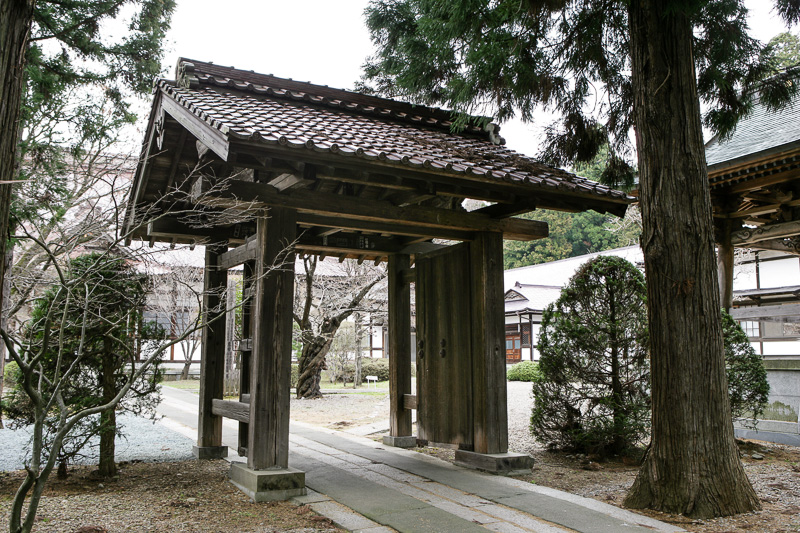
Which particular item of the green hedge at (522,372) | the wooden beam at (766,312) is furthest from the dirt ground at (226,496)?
the green hedge at (522,372)

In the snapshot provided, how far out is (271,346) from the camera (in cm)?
524

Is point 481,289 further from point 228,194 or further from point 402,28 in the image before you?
point 402,28

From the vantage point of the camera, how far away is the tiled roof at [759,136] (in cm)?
773

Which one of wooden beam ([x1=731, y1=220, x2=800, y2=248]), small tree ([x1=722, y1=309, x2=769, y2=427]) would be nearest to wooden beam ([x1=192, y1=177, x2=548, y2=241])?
small tree ([x1=722, y1=309, x2=769, y2=427])

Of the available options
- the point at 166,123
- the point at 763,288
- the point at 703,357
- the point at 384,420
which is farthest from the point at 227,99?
the point at 763,288

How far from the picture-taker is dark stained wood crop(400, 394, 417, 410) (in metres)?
7.43

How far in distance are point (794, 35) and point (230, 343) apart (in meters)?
23.8

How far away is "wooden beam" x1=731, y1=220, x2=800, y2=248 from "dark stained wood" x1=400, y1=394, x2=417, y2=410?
5600 millimetres

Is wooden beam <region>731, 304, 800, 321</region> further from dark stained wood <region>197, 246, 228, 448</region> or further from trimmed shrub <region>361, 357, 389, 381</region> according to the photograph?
trimmed shrub <region>361, 357, 389, 381</region>

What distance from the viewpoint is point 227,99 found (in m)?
5.84

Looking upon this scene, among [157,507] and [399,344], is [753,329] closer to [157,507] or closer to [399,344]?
[399,344]

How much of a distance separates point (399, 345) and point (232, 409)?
7.93 ft

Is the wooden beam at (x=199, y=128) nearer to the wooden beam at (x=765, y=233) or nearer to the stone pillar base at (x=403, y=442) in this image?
the stone pillar base at (x=403, y=442)

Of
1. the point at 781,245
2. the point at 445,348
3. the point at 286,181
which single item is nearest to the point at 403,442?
the point at 445,348
